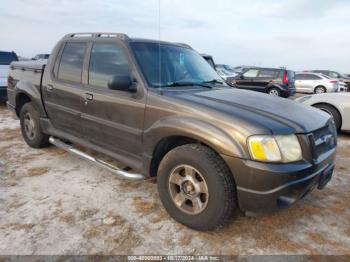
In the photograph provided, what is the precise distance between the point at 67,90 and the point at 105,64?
75 cm

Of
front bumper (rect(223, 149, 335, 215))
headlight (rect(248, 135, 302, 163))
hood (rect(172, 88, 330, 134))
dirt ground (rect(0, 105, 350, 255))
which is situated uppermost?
hood (rect(172, 88, 330, 134))

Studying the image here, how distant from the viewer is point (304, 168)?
242cm

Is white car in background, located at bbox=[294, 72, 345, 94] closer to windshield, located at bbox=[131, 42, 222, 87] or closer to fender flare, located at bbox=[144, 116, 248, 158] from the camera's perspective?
A: windshield, located at bbox=[131, 42, 222, 87]

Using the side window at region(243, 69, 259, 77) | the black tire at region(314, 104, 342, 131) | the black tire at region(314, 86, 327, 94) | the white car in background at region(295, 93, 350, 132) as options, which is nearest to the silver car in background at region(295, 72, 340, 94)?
the black tire at region(314, 86, 327, 94)

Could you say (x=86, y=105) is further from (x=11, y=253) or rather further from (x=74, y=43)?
(x=11, y=253)

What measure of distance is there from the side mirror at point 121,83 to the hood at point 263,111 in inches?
21.8

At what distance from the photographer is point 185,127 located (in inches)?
104

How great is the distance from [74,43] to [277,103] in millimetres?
2780

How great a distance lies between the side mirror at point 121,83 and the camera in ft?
9.59

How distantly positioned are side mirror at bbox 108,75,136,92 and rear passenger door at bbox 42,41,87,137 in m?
0.88

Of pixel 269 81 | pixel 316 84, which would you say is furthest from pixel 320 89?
pixel 269 81

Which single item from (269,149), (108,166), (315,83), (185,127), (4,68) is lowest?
(108,166)

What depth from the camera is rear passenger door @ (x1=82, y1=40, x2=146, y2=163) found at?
3.12 metres

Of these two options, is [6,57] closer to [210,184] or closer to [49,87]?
[49,87]
